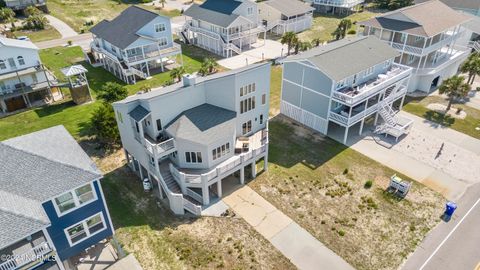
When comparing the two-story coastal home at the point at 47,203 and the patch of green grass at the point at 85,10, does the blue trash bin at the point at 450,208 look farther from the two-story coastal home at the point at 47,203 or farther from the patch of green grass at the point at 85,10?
the patch of green grass at the point at 85,10

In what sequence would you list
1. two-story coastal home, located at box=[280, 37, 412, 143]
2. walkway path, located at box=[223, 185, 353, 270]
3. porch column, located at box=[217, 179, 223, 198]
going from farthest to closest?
two-story coastal home, located at box=[280, 37, 412, 143], porch column, located at box=[217, 179, 223, 198], walkway path, located at box=[223, 185, 353, 270]

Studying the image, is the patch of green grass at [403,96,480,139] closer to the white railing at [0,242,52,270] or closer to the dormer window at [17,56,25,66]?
the white railing at [0,242,52,270]

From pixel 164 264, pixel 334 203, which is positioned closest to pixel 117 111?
pixel 164 264

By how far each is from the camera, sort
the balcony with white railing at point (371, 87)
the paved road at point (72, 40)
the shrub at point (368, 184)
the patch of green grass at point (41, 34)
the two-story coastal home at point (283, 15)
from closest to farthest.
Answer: the shrub at point (368, 184)
the balcony with white railing at point (371, 87)
the paved road at point (72, 40)
the patch of green grass at point (41, 34)
the two-story coastal home at point (283, 15)

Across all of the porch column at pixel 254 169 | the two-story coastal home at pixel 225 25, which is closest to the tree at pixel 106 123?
the porch column at pixel 254 169

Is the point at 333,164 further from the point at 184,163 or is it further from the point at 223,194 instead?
the point at 184,163

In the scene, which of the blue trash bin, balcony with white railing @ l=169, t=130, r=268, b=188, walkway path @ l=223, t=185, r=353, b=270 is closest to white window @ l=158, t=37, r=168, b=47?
balcony with white railing @ l=169, t=130, r=268, b=188
